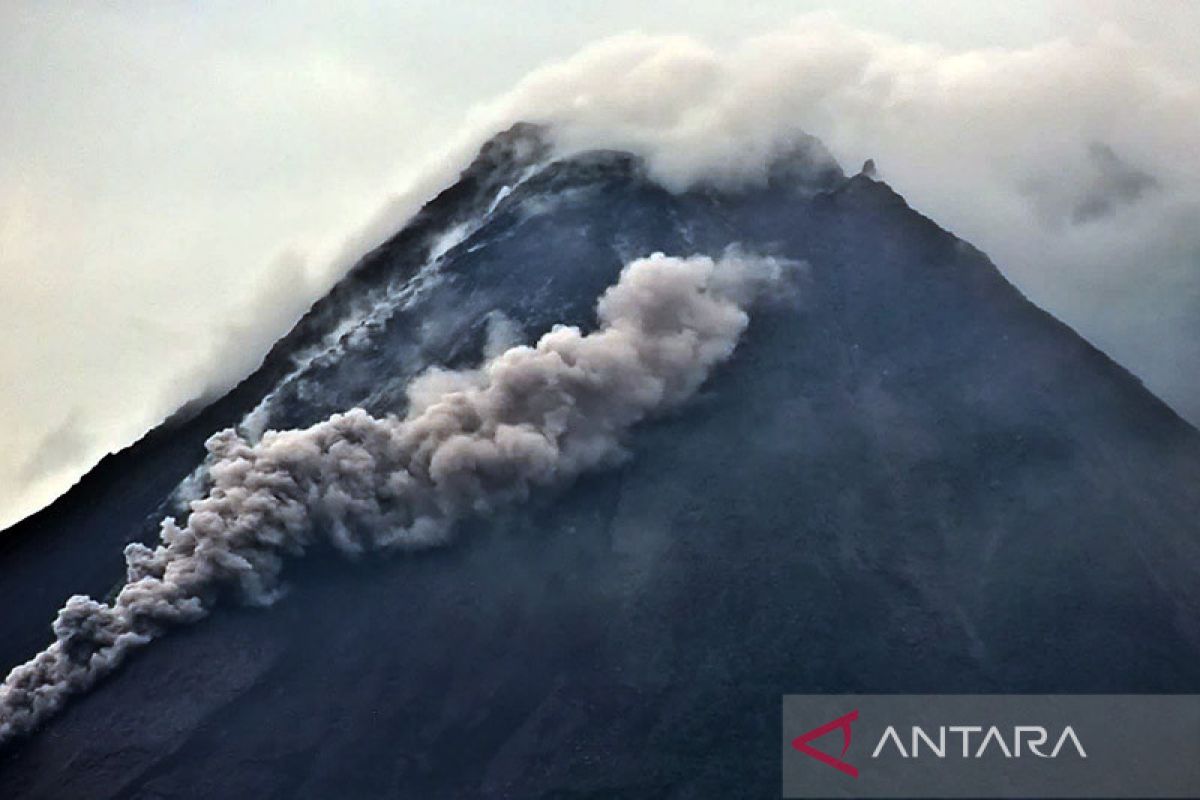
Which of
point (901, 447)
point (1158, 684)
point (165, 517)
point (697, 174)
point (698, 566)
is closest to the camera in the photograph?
point (1158, 684)

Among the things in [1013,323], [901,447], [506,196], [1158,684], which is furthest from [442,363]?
[1158,684]

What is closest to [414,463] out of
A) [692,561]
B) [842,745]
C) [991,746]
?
[692,561]

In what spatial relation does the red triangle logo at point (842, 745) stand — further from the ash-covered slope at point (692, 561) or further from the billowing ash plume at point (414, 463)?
the billowing ash plume at point (414, 463)

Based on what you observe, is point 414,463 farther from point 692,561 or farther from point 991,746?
point 991,746

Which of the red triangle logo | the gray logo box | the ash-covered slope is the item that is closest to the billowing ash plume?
the ash-covered slope

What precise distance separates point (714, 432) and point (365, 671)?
852 inches

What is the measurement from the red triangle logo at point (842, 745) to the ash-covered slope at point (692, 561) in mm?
1565

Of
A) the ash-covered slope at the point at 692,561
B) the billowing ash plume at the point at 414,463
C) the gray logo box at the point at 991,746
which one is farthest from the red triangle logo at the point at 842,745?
the billowing ash plume at the point at 414,463

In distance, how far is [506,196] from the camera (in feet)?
316

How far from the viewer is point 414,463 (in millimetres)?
78688

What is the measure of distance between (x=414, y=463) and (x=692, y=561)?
16490 mm

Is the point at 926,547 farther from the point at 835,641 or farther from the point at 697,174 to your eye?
the point at 697,174

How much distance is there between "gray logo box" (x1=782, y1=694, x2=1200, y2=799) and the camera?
61.1m

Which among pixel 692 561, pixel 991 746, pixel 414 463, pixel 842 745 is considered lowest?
pixel 991 746
